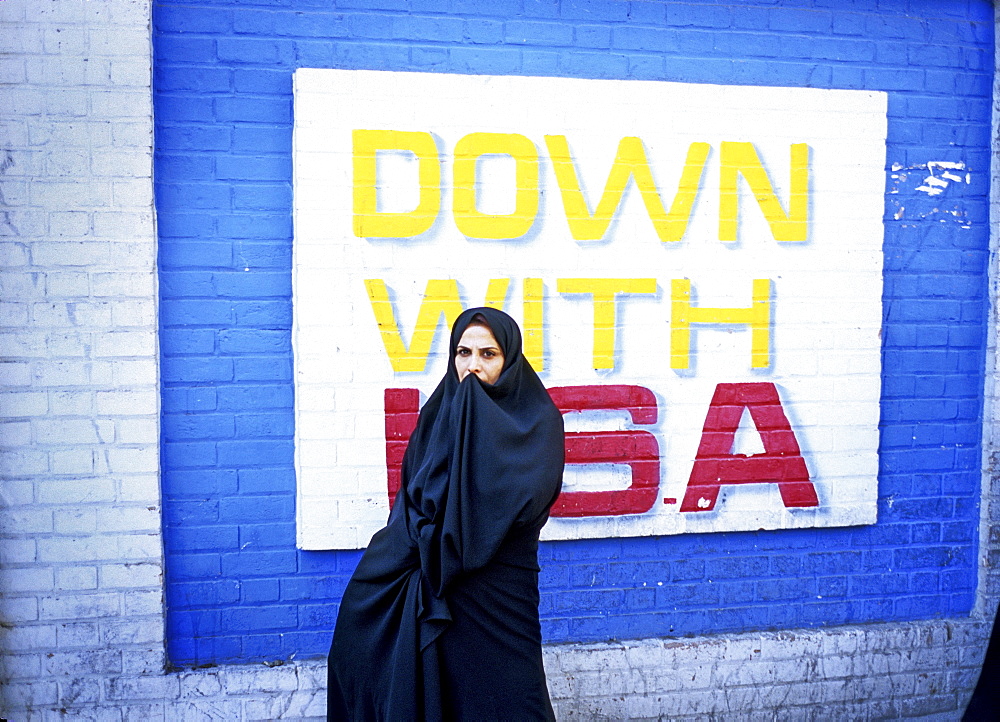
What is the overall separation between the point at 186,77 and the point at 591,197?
1774 mm

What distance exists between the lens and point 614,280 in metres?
3.95

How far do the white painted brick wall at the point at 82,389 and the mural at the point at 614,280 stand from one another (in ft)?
2.08

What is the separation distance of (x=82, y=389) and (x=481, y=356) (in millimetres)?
1722

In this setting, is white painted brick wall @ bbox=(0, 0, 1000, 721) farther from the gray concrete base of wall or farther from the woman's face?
the woman's face

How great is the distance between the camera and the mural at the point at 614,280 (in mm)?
3750

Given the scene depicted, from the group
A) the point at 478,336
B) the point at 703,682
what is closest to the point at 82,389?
the point at 478,336

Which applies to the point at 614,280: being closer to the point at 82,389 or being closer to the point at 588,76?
the point at 588,76

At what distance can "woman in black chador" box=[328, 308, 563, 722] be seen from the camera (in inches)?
105

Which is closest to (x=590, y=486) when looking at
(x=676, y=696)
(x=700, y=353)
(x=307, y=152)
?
(x=700, y=353)

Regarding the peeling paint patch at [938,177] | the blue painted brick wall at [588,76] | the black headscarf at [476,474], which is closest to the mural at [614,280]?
Result: the blue painted brick wall at [588,76]

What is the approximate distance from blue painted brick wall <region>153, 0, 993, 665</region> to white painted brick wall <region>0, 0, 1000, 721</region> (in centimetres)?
12

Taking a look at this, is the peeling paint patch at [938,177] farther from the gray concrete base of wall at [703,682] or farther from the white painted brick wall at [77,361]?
the white painted brick wall at [77,361]

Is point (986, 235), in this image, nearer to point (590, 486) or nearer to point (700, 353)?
point (700, 353)

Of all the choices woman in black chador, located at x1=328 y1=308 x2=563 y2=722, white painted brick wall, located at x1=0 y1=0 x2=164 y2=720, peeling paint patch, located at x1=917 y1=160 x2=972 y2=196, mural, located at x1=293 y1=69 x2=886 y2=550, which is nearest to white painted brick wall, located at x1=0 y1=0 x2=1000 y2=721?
white painted brick wall, located at x1=0 y1=0 x2=164 y2=720
